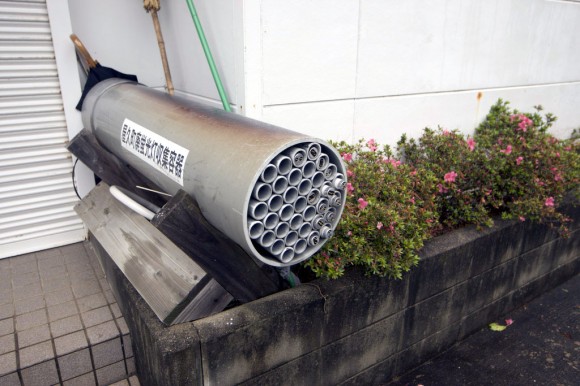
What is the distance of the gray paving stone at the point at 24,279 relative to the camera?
12.5 feet

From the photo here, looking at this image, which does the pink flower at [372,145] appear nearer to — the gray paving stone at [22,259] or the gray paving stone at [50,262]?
the gray paving stone at [50,262]

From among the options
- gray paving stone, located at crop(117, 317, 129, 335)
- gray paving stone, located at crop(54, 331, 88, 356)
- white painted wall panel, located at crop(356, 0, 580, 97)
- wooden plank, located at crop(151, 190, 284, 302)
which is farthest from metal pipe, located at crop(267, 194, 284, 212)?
white painted wall panel, located at crop(356, 0, 580, 97)

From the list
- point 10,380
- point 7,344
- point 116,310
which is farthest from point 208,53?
point 10,380

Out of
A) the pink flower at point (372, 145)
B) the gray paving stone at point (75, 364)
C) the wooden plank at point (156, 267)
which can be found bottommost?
the gray paving stone at point (75, 364)

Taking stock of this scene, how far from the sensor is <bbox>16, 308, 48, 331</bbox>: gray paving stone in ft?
10.7

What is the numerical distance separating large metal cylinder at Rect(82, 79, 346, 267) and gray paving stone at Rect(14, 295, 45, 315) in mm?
1640

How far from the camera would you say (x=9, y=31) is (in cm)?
376

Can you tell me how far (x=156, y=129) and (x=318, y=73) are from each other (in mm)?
1603

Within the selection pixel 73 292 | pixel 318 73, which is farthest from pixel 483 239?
pixel 73 292

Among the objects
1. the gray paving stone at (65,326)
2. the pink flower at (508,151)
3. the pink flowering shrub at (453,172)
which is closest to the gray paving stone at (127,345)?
the gray paving stone at (65,326)

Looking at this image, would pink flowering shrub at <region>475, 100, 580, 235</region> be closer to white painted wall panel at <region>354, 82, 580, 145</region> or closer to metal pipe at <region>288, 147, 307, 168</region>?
white painted wall panel at <region>354, 82, 580, 145</region>

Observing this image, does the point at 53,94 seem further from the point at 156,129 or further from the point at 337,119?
the point at 337,119

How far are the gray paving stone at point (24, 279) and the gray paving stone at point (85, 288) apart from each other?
0.38 m

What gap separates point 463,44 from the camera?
483 cm
